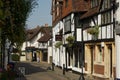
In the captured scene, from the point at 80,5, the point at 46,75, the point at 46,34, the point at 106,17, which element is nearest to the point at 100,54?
the point at 106,17

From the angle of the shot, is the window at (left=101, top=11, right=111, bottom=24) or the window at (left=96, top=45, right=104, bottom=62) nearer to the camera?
the window at (left=101, top=11, right=111, bottom=24)

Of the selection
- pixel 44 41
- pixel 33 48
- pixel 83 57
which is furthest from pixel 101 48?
pixel 33 48

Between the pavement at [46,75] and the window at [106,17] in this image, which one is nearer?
the window at [106,17]

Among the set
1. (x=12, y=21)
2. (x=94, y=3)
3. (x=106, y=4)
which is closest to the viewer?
(x=12, y=21)

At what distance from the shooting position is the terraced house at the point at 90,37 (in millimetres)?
31234

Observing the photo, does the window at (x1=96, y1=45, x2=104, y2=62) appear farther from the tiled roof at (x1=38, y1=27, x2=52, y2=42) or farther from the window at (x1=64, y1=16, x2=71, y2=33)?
the tiled roof at (x1=38, y1=27, x2=52, y2=42)

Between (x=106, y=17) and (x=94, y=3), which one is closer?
(x=106, y=17)

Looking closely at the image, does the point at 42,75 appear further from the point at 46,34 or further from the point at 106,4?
the point at 46,34

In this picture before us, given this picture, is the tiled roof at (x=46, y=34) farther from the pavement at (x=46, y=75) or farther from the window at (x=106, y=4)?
the window at (x=106, y=4)

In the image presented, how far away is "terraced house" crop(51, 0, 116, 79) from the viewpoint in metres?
31.2

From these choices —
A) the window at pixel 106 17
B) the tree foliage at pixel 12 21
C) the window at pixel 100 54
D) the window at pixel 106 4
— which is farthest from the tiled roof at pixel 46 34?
the tree foliage at pixel 12 21

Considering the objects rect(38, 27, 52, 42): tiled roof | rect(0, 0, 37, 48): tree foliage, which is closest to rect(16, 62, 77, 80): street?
rect(0, 0, 37, 48): tree foliage

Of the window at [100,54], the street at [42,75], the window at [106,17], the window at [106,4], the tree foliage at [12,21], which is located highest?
the window at [106,4]

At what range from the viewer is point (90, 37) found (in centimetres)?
3772
